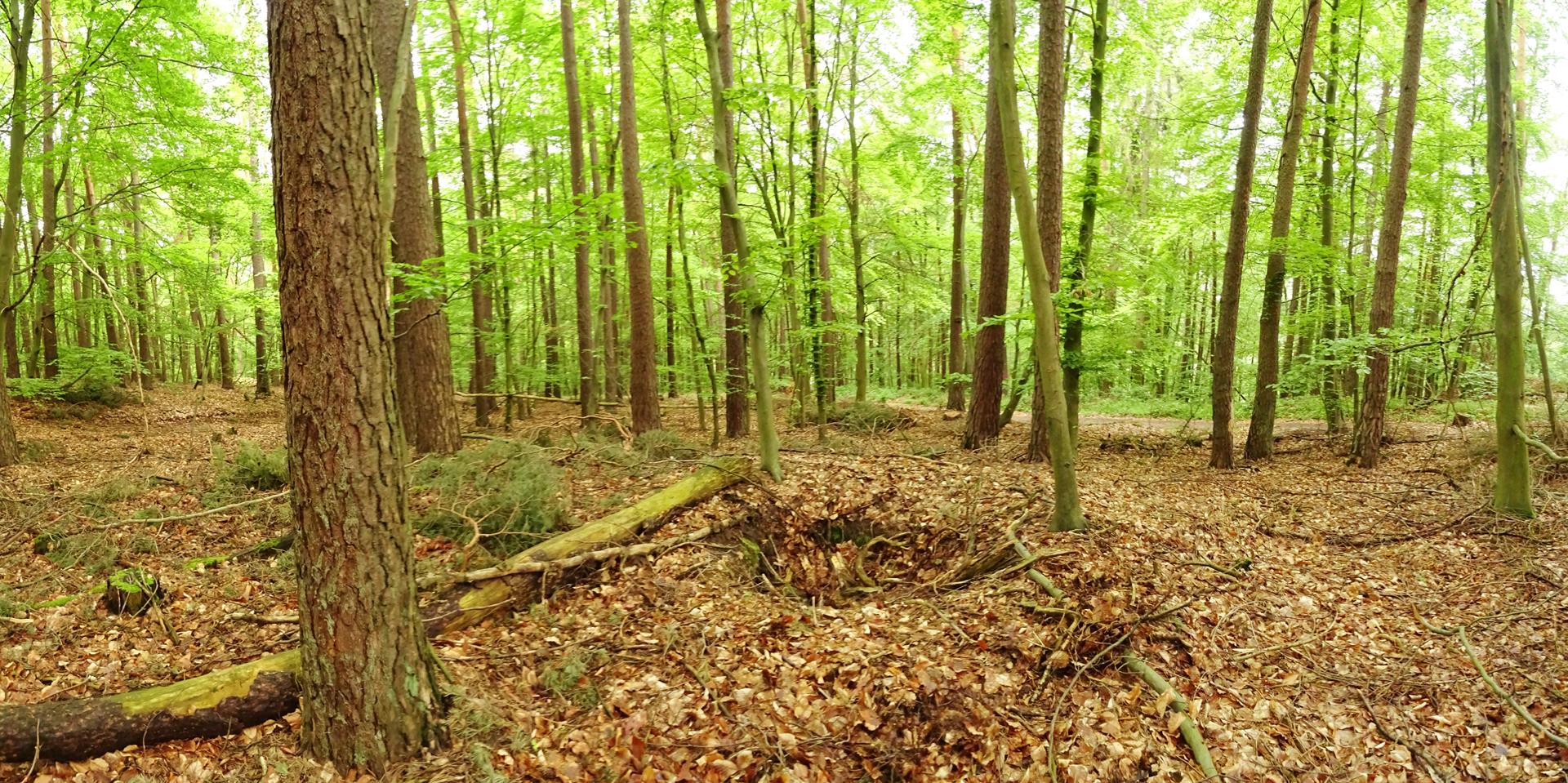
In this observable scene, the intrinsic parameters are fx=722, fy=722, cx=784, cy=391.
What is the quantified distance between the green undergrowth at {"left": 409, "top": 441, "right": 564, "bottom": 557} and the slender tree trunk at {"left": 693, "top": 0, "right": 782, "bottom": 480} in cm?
233

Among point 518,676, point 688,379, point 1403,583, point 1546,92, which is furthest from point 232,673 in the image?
point 1546,92

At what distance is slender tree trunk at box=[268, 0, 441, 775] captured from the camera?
10.3ft

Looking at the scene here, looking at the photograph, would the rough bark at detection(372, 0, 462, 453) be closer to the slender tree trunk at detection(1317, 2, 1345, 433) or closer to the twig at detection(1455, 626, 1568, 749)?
the twig at detection(1455, 626, 1568, 749)

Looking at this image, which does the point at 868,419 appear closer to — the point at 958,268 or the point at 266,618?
the point at 958,268

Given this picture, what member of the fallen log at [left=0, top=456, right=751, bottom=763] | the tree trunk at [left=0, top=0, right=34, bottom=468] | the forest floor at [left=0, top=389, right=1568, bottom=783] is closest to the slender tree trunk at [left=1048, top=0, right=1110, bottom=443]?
the forest floor at [left=0, top=389, right=1568, bottom=783]

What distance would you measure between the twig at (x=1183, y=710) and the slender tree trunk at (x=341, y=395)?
421cm

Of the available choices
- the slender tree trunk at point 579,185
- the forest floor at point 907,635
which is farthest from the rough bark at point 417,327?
the slender tree trunk at point 579,185

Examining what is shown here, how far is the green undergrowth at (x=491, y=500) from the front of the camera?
608 cm

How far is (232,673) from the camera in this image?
12.8 feet

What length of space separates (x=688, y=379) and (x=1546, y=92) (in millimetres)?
23848

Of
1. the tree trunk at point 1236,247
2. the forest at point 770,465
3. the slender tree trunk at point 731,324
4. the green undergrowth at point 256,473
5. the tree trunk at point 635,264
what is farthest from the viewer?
the tree trunk at point 635,264

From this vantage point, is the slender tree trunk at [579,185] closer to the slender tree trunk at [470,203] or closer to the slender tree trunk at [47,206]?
the slender tree trunk at [470,203]

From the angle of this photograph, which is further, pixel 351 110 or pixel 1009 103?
pixel 1009 103

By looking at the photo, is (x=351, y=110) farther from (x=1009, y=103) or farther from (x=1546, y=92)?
(x=1546, y=92)
